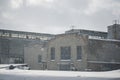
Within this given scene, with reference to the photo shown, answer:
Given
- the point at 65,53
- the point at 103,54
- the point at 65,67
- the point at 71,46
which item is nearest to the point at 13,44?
the point at 65,53

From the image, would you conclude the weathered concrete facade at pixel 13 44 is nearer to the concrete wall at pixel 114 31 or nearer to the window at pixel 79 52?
the concrete wall at pixel 114 31

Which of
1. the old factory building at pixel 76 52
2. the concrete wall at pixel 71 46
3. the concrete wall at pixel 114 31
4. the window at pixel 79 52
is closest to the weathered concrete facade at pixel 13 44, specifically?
the old factory building at pixel 76 52

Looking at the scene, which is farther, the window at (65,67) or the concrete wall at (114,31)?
the concrete wall at (114,31)

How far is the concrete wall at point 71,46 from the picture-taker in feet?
92.8

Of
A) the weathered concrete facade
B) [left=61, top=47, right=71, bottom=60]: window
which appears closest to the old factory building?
[left=61, top=47, right=71, bottom=60]: window

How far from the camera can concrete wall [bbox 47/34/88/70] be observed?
28.3 meters

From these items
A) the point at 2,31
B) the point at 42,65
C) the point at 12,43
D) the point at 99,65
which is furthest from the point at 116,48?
the point at 2,31

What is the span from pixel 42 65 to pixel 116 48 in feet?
39.7

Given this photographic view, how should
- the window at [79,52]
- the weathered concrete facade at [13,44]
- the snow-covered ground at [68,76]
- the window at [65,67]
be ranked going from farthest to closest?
the weathered concrete facade at [13,44] < the window at [65,67] < the window at [79,52] < the snow-covered ground at [68,76]

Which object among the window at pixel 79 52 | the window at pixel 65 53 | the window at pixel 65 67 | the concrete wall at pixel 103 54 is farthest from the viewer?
the window at pixel 65 53

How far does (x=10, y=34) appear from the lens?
48.8 metres

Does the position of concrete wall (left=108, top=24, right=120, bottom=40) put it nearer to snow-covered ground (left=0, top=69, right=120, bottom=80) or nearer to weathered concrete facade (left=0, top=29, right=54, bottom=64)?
weathered concrete facade (left=0, top=29, right=54, bottom=64)

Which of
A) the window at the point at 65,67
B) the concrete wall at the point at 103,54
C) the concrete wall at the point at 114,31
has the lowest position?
the window at the point at 65,67

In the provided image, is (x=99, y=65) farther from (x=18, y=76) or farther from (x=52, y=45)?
(x=18, y=76)
